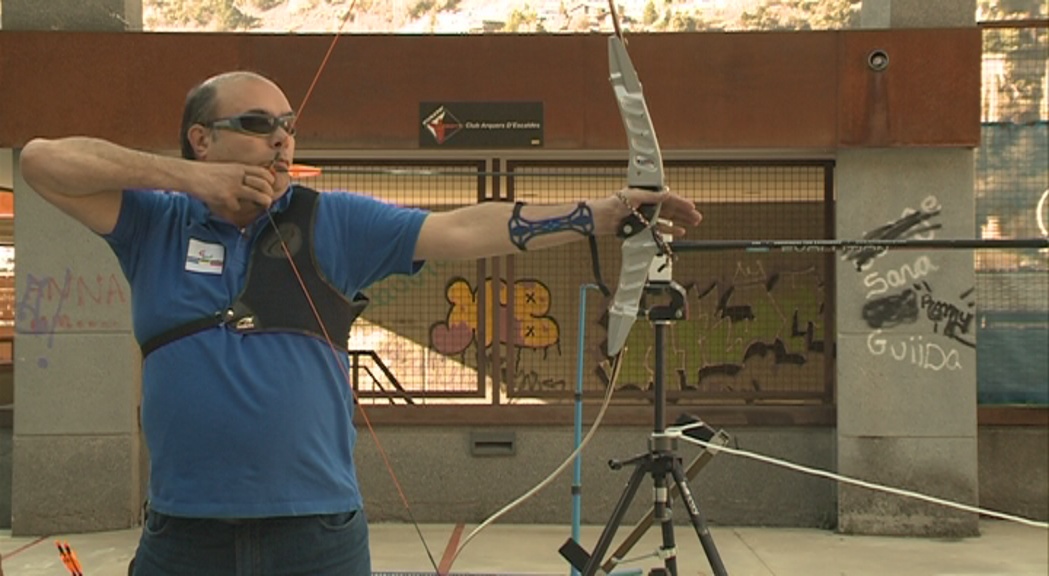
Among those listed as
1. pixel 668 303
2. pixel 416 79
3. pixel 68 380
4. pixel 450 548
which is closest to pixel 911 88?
pixel 416 79

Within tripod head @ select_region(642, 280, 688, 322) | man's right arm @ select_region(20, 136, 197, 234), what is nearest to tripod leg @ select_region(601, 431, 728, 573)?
tripod head @ select_region(642, 280, 688, 322)

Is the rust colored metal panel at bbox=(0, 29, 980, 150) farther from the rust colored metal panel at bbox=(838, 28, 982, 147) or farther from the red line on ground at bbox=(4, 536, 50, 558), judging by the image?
the red line on ground at bbox=(4, 536, 50, 558)

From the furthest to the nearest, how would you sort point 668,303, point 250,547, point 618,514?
1. point 618,514
2. point 668,303
3. point 250,547

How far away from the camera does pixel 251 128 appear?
266cm

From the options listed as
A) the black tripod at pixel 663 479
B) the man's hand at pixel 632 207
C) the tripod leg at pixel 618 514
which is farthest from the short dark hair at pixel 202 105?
the tripod leg at pixel 618 514

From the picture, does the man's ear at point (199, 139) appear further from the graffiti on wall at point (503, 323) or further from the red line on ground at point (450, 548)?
the graffiti on wall at point (503, 323)

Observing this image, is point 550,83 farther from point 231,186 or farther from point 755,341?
point 231,186

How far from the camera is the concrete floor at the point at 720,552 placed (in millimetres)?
7309

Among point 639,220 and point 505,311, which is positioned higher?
point 639,220

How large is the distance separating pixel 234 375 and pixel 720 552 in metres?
5.66

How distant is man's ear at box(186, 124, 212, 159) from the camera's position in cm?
272

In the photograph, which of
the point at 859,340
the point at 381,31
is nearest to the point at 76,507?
the point at 381,31

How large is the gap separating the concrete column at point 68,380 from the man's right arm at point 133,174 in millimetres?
5959

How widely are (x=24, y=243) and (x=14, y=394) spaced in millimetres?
989
